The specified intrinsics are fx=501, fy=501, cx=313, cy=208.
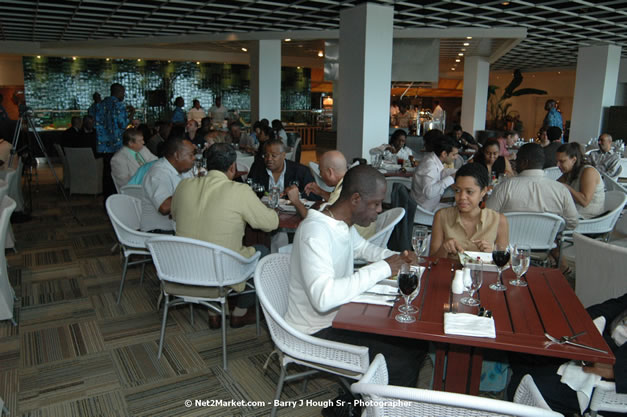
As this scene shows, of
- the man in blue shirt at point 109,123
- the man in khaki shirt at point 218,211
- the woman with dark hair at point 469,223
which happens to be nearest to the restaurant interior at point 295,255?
the woman with dark hair at point 469,223

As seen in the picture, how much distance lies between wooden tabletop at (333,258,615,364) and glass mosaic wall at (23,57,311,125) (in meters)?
13.2

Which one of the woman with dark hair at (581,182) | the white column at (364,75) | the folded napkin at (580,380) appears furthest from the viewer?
the white column at (364,75)

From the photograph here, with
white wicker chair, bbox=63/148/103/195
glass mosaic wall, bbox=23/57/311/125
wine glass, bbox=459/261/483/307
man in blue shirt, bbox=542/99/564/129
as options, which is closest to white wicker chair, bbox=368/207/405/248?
wine glass, bbox=459/261/483/307

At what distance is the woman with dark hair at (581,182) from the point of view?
4438 millimetres

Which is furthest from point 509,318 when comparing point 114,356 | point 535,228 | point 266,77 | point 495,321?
point 266,77

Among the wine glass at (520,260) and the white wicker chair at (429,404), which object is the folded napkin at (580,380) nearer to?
the wine glass at (520,260)

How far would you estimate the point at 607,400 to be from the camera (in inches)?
77.8

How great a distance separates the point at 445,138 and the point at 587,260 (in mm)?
2666

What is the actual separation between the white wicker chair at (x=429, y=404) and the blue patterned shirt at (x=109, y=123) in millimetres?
7773

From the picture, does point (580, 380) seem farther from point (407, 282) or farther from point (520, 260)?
point (407, 282)

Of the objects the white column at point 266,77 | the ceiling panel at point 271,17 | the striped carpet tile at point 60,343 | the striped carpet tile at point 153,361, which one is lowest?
the striped carpet tile at point 60,343

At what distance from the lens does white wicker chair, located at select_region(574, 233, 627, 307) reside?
2.57 metres

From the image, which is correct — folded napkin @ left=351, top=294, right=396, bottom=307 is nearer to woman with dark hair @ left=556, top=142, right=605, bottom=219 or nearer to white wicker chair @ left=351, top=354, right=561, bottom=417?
white wicker chair @ left=351, top=354, right=561, bottom=417

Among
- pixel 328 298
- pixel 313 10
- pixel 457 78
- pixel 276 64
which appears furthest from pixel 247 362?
pixel 457 78
